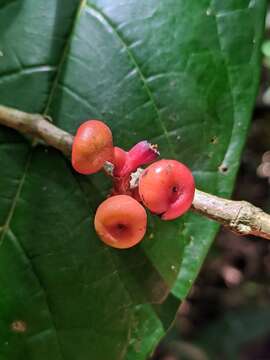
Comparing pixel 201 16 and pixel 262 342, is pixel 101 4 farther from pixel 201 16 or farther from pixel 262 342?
pixel 262 342

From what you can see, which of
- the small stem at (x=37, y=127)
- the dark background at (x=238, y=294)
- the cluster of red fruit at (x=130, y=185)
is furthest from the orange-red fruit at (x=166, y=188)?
the dark background at (x=238, y=294)

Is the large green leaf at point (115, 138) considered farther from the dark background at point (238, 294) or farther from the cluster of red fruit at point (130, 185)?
the dark background at point (238, 294)

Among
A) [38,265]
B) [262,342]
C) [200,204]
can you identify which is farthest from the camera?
[262,342]

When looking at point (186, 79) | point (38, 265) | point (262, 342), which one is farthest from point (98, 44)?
point (262, 342)

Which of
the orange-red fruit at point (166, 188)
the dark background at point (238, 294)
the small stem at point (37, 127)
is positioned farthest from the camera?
the dark background at point (238, 294)

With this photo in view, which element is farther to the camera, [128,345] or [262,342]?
[262,342]

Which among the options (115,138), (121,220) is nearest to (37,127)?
(115,138)
